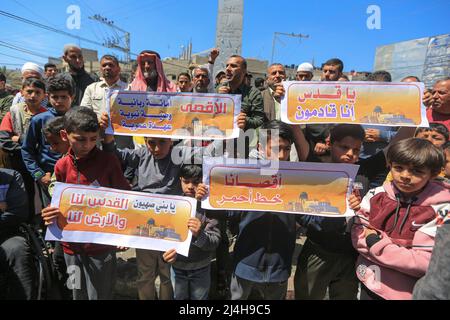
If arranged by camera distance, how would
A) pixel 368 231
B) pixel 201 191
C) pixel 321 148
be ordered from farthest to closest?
1. pixel 321 148
2. pixel 201 191
3. pixel 368 231

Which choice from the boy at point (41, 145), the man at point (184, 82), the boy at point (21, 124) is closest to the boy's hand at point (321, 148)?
the boy at point (41, 145)

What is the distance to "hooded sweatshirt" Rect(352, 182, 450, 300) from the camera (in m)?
1.80

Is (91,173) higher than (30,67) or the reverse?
the reverse

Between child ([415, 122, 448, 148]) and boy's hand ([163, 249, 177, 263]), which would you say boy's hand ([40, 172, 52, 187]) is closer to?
boy's hand ([163, 249, 177, 263])

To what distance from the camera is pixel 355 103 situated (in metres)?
2.44

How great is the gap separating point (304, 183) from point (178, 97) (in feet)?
4.41

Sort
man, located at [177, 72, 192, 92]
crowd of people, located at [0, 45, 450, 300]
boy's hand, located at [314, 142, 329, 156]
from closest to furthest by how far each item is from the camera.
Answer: crowd of people, located at [0, 45, 450, 300], boy's hand, located at [314, 142, 329, 156], man, located at [177, 72, 192, 92]

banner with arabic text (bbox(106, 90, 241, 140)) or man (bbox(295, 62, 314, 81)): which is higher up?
man (bbox(295, 62, 314, 81))

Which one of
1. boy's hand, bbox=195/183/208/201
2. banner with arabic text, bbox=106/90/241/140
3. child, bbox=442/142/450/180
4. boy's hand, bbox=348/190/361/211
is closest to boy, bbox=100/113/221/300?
banner with arabic text, bbox=106/90/241/140

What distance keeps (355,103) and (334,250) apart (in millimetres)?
1270

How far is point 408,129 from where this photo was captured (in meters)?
2.55

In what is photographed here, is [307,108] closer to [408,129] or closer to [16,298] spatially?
[408,129]

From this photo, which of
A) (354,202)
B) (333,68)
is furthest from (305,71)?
(354,202)

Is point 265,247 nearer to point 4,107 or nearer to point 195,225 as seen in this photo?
point 195,225
